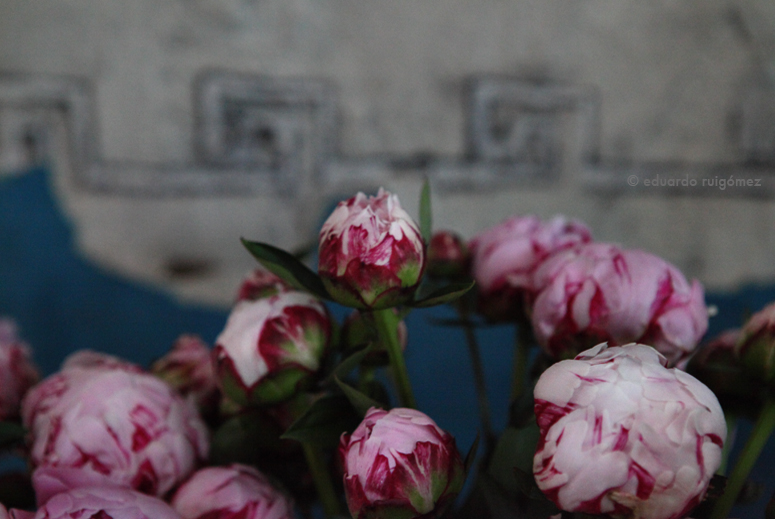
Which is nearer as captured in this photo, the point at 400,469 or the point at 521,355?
the point at 400,469

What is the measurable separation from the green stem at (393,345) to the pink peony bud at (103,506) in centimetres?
12

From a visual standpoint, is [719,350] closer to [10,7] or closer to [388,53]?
[388,53]

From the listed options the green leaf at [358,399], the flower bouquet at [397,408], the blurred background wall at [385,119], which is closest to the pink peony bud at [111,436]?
the flower bouquet at [397,408]

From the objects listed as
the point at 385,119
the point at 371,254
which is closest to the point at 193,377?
the point at 371,254

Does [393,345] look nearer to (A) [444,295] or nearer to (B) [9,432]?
(A) [444,295]

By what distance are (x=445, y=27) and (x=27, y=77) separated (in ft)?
1.86

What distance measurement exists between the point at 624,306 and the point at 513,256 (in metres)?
0.09

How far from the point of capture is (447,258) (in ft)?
1.27

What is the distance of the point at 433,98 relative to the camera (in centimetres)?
86

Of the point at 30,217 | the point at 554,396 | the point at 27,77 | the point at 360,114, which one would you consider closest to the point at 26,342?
the point at 30,217

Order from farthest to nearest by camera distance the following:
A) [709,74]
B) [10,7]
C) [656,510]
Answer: [709,74], [10,7], [656,510]

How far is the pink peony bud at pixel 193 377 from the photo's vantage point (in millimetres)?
363

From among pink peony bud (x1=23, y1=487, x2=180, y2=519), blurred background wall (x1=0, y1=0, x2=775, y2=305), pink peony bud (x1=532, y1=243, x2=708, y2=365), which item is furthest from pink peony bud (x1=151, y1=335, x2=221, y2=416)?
blurred background wall (x1=0, y1=0, x2=775, y2=305)

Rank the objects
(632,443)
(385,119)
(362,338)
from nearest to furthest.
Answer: (632,443) < (362,338) < (385,119)
